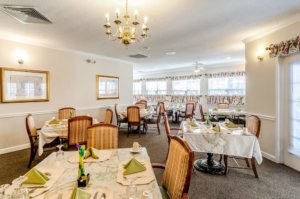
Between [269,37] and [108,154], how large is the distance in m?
3.83

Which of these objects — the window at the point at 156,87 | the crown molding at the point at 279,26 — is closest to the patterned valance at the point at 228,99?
the window at the point at 156,87

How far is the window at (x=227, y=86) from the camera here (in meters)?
7.25

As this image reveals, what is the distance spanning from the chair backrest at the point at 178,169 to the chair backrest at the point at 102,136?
912 millimetres

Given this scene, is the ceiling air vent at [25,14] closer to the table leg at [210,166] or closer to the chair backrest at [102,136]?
the chair backrest at [102,136]

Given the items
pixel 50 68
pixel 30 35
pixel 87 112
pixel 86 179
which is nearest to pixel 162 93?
pixel 87 112

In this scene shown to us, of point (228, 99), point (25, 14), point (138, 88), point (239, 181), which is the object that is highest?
point (25, 14)

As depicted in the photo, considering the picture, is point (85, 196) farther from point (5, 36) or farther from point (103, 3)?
point (5, 36)

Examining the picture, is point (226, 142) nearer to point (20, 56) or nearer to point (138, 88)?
point (20, 56)

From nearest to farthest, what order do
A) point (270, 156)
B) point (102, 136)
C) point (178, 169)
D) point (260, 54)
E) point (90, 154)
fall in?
point (178, 169) < point (90, 154) < point (102, 136) < point (270, 156) < point (260, 54)

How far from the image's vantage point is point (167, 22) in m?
3.10

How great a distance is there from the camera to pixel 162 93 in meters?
9.84

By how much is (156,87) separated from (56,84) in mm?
6096

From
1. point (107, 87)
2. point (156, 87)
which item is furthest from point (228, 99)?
point (107, 87)

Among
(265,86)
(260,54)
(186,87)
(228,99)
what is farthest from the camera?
(186,87)
